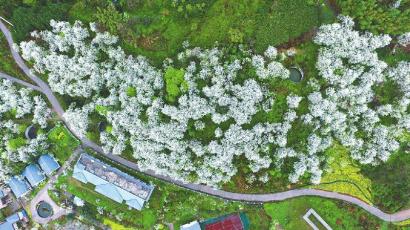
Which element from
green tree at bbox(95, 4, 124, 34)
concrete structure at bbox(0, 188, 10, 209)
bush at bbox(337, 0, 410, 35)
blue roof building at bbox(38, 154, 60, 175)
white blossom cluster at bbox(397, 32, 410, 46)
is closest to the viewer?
bush at bbox(337, 0, 410, 35)

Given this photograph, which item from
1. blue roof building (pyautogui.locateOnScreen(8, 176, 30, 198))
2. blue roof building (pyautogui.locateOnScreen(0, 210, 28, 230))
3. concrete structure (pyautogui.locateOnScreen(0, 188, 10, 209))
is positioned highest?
blue roof building (pyautogui.locateOnScreen(8, 176, 30, 198))

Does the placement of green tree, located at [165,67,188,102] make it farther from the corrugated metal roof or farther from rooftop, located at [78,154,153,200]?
the corrugated metal roof

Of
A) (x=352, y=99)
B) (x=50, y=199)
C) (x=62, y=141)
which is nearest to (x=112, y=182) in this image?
(x=62, y=141)

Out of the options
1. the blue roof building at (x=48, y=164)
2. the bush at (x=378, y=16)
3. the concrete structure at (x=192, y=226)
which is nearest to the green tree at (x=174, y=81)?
the concrete structure at (x=192, y=226)

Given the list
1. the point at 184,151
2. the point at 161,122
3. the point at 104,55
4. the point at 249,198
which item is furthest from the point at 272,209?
the point at 104,55

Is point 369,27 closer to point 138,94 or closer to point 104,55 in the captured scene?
point 138,94

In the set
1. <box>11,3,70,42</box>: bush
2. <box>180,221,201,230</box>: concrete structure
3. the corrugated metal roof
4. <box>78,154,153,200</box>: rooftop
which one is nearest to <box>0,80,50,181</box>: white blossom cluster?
<box>78,154,153,200</box>: rooftop

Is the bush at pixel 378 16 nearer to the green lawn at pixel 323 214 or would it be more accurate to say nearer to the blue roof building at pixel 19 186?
the green lawn at pixel 323 214

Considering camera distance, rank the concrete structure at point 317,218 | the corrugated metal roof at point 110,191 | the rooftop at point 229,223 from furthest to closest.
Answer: the corrugated metal roof at point 110,191 < the rooftop at point 229,223 < the concrete structure at point 317,218
